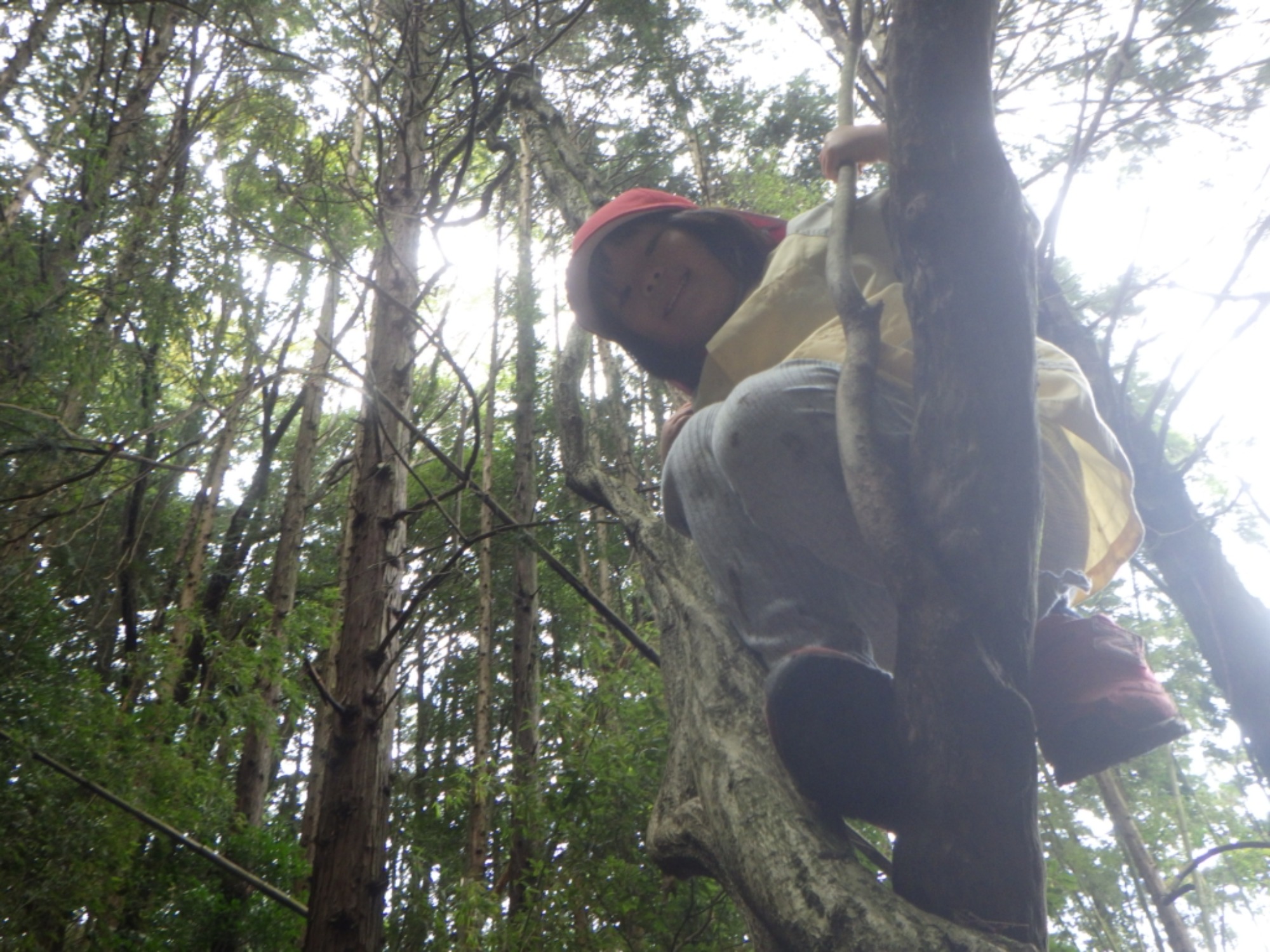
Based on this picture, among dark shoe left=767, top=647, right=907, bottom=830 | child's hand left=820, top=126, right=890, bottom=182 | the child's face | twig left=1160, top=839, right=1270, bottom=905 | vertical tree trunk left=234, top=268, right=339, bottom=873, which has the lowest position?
twig left=1160, top=839, right=1270, bottom=905

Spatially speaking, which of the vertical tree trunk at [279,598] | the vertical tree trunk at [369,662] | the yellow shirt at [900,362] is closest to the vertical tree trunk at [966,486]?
the yellow shirt at [900,362]

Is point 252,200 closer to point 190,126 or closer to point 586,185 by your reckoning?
point 190,126

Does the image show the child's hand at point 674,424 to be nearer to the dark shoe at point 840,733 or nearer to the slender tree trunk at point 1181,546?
the dark shoe at point 840,733

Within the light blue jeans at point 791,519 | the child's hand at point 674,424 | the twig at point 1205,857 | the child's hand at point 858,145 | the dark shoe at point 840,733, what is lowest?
the twig at point 1205,857

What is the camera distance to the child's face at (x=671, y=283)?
67.5 inches

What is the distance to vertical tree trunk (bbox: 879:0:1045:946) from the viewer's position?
89 cm

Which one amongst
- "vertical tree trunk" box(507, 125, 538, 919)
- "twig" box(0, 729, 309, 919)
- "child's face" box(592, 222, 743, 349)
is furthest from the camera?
"vertical tree trunk" box(507, 125, 538, 919)

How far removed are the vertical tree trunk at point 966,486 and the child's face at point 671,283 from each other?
736 millimetres

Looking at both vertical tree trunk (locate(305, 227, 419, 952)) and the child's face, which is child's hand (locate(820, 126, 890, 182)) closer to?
the child's face

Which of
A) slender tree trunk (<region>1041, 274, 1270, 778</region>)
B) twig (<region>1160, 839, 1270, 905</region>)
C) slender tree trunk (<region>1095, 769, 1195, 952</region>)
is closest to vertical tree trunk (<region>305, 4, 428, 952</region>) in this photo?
twig (<region>1160, 839, 1270, 905</region>)

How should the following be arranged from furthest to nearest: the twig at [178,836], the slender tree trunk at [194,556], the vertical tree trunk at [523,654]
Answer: the slender tree trunk at [194,556] → the vertical tree trunk at [523,654] → the twig at [178,836]

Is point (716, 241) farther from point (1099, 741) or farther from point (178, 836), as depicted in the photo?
point (178, 836)

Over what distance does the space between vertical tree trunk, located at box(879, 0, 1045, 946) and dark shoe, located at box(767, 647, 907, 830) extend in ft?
0.18

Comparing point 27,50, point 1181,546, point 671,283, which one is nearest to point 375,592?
point 671,283
